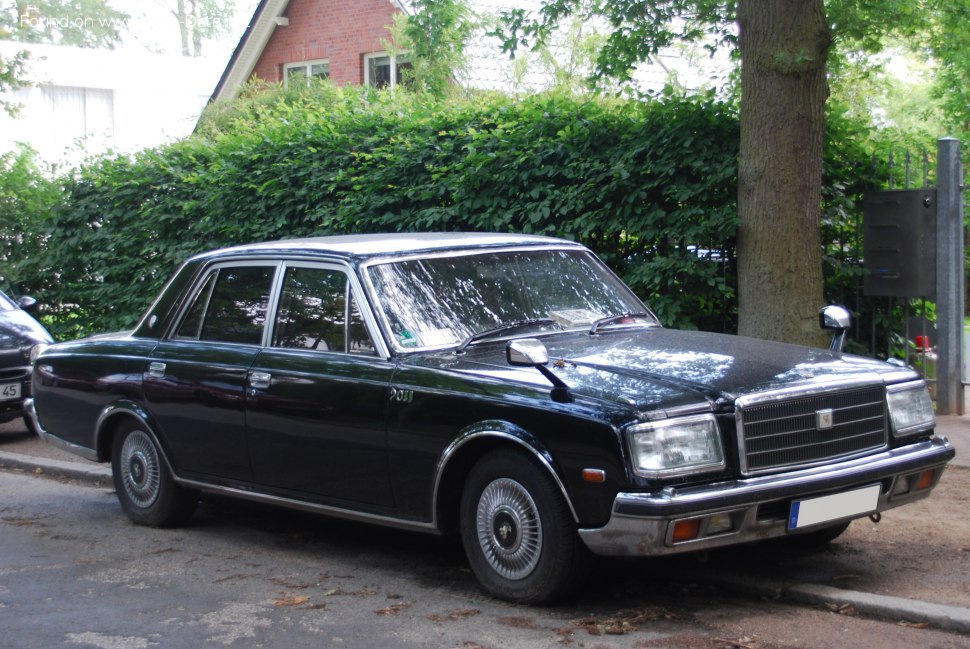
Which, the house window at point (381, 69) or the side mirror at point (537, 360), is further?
the house window at point (381, 69)

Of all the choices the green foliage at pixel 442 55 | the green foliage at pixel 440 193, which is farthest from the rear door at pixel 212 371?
the green foliage at pixel 442 55

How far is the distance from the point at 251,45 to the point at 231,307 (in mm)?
24375

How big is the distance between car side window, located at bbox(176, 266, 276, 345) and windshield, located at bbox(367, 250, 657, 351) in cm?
94

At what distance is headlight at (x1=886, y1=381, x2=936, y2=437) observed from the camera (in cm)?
616

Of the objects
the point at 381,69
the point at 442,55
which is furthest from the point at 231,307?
the point at 381,69

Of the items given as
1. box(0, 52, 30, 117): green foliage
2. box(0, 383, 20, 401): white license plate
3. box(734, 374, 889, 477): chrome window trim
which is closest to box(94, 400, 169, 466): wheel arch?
box(734, 374, 889, 477): chrome window trim

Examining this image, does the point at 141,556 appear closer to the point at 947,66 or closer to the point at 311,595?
the point at 311,595

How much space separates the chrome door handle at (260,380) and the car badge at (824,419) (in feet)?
9.54

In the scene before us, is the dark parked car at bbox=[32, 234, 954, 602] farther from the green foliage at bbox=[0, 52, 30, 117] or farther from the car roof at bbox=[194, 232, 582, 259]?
the green foliage at bbox=[0, 52, 30, 117]

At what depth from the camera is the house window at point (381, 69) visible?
27375 millimetres

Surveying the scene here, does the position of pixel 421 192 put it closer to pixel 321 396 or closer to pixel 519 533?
pixel 321 396

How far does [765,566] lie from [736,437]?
1.25m

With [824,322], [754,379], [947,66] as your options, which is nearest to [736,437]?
[754,379]

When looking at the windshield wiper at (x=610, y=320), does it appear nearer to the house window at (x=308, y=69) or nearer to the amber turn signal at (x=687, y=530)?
the amber turn signal at (x=687, y=530)
